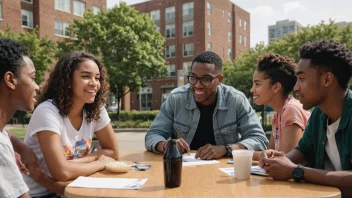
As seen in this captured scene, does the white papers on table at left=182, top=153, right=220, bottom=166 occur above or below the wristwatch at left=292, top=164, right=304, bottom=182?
Result: below

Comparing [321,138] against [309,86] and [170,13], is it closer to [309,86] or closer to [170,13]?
[309,86]

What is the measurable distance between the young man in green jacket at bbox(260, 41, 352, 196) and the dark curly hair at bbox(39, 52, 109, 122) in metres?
1.71

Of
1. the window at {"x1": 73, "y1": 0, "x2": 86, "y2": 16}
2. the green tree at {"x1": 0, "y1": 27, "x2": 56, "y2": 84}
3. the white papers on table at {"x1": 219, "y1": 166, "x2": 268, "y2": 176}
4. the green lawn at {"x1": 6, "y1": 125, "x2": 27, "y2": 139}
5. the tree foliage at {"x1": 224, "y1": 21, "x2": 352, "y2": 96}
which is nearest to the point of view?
the white papers on table at {"x1": 219, "y1": 166, "x2": 268, "y2": 176}

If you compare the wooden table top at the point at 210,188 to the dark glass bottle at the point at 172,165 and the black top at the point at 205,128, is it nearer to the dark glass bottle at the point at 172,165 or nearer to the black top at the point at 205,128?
the dark glass bottle at the point at 172,165

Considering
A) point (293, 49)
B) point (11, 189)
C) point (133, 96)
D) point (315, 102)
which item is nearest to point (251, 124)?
point (315, 102)

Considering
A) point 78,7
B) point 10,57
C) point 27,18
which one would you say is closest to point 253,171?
point 10,57

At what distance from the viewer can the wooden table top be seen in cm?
186

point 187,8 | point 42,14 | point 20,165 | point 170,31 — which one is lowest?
point 20,165

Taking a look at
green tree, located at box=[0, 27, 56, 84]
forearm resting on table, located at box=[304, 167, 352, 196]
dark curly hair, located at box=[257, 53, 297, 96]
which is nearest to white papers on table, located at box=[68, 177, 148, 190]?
forearm resting on table, located at box=[304, 167, 352, 196]

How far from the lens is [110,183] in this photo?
82.6 inches

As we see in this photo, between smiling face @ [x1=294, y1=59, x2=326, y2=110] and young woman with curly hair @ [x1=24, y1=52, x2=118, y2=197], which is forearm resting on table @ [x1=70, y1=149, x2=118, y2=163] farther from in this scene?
smiling face @ [x1=294, y1=59, x2=326, y2=110]

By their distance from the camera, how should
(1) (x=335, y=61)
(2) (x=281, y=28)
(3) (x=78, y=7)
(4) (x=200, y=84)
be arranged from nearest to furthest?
(1) (x=335, y=61)
(4) (x=200, y=84)
(3) (x=78, y=7)
(2) (x=281, y=28)

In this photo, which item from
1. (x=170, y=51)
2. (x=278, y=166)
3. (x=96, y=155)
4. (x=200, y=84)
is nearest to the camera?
(x=278, y=166)

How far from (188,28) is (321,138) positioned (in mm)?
39837
